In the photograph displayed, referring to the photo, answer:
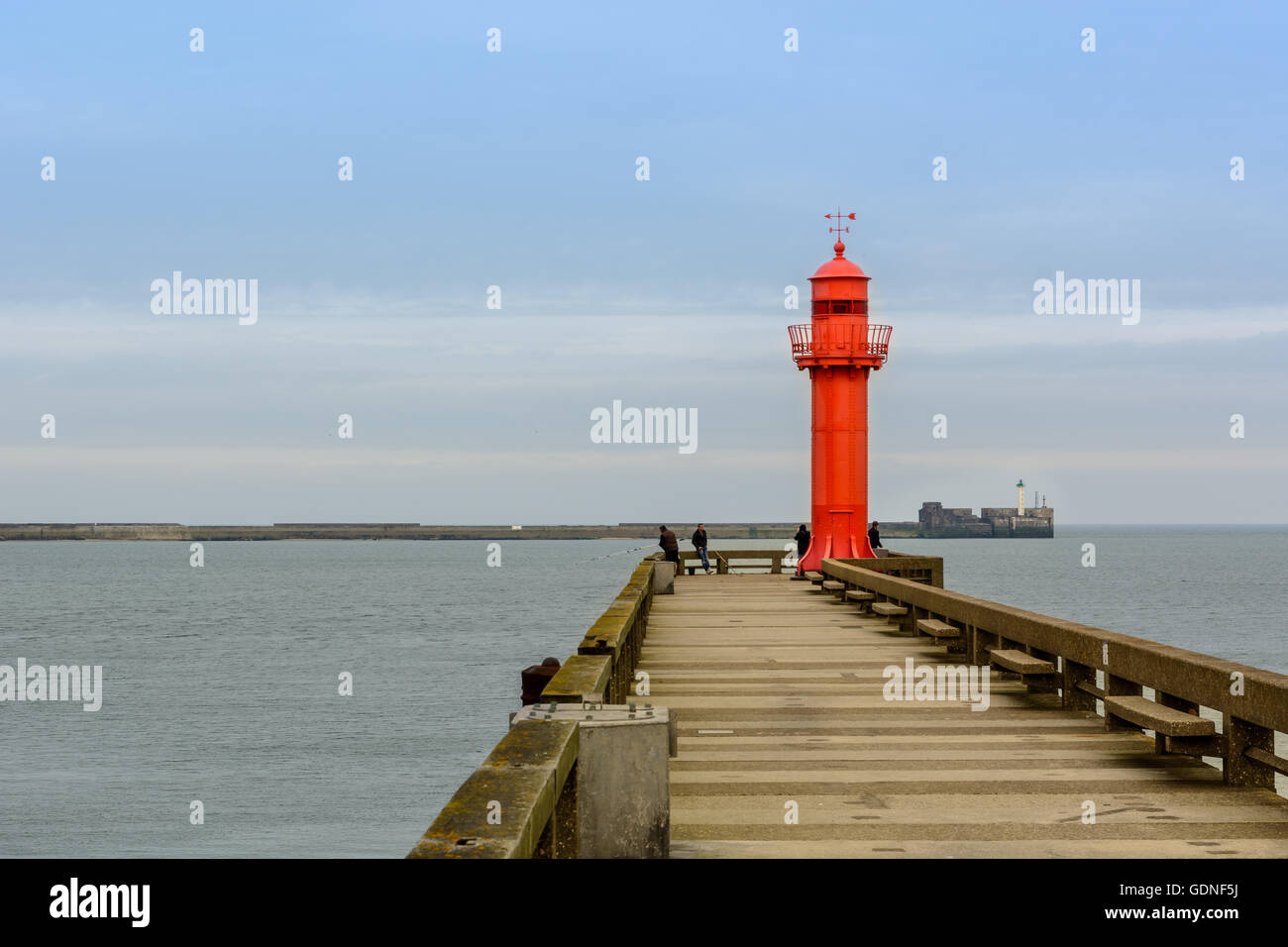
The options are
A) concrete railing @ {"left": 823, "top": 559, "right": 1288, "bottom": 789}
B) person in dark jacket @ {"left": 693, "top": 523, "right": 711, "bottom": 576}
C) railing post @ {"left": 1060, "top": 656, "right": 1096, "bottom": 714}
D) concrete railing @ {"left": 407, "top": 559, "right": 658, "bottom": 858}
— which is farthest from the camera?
person in dark jacket @ {"left": 693, "top": 523, "right": 711, "bottom": 576}

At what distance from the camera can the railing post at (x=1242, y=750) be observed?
875 cm

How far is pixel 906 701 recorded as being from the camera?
13.0 m

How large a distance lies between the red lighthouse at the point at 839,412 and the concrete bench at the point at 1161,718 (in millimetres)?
23658

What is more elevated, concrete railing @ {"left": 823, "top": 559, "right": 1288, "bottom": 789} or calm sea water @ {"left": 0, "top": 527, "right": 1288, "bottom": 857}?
concrete railing @ {"left": 823, "top": 559, "right": 1288, "bottom": 789}

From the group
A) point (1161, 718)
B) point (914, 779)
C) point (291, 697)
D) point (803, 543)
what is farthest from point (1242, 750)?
point (291, 697)

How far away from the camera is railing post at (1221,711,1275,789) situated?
8750mm

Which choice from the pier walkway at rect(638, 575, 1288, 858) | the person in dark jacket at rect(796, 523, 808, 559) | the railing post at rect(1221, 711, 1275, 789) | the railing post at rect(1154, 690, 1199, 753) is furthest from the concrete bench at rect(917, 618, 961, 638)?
the person in dark jacket at rect(796, 523, 808, 559)

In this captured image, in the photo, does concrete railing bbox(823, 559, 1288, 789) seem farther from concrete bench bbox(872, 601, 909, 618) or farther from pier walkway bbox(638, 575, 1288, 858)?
concrete bench bbox(872, 601, 909, 618)

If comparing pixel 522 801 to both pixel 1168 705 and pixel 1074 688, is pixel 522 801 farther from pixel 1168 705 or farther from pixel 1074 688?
pixel 1074 688

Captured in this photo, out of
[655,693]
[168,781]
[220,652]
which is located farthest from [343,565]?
[655,693]
